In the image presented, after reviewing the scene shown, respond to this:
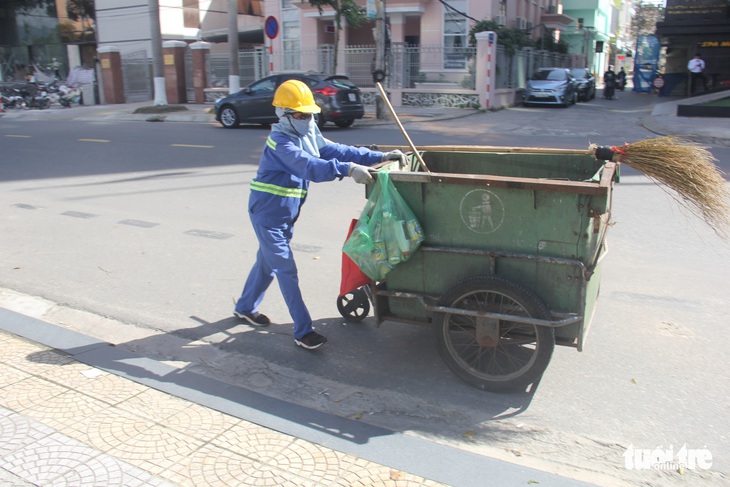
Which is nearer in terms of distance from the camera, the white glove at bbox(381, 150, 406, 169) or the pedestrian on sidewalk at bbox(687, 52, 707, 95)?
the white glove at bbox(381, 150, 406, 169)

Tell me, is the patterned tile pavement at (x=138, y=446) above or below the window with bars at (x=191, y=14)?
below

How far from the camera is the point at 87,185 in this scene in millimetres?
10055

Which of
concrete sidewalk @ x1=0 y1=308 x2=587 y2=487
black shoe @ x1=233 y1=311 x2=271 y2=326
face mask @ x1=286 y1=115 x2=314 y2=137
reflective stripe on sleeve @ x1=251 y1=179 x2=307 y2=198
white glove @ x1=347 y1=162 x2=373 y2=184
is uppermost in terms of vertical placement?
face mask @ x1=286 y1=115 x2=314 y2=137

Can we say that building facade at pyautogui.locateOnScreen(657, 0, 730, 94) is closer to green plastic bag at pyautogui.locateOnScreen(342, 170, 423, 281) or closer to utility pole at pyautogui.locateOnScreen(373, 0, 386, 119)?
utility pole at pyautogui.locateOnScreen(373, 0, 386, 119)

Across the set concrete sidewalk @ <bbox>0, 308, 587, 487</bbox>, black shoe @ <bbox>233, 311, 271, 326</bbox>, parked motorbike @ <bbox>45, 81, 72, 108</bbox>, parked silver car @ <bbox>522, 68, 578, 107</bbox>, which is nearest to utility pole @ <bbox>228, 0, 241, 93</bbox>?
parked motorbike @ <bbox>45, 81, 72, 108</bbox>

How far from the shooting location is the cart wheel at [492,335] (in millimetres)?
3533

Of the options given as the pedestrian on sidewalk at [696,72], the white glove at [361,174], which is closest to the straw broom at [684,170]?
the white glove at [361,174]

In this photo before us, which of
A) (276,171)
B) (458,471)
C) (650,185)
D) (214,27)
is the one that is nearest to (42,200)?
(276,171)

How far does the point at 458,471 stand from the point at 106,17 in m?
34.3

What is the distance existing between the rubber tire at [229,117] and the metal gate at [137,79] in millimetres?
13243

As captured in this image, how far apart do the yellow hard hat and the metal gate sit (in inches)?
1088

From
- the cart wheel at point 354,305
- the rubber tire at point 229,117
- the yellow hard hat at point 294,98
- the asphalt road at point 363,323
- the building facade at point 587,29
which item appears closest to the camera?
the asphalt road at point 363,323

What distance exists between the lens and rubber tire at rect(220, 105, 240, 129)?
1773 centimetres

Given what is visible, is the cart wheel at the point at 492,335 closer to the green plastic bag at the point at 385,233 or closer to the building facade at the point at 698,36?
the green plastic bag at the point at 385,233
